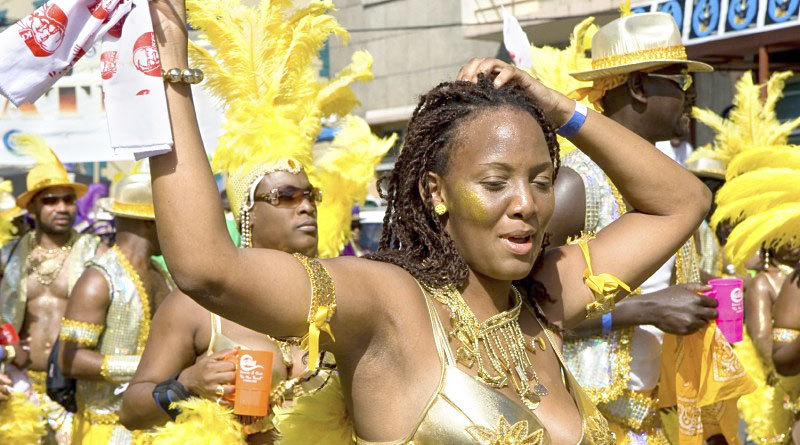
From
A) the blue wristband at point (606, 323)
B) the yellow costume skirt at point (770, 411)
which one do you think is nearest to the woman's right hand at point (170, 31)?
the blue wristband at point (606, 323)

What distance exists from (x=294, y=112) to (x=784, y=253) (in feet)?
10.3

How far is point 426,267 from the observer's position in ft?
9.16

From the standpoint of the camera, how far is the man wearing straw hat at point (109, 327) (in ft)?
20.2

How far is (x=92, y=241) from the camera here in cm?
863

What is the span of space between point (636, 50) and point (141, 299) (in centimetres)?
335

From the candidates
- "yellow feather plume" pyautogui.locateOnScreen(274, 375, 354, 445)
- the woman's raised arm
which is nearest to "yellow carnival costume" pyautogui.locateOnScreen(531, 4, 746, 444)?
"yellow feather plume" pyautogui.locateOnScreen(274, 375, 354, 445)

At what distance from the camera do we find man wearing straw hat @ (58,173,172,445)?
6.15 m

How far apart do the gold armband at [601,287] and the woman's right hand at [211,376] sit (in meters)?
1.59

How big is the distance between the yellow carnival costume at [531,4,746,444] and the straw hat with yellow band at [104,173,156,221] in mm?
3307

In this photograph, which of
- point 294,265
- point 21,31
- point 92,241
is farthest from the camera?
point 92,241

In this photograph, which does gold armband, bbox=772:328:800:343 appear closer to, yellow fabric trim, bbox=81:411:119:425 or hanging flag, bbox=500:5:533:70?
hanging flag, bbox=500:5:533:70

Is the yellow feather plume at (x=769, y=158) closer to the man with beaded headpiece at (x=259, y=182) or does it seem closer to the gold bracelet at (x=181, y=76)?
the man with beaded headpiece at (x=259, y=182)

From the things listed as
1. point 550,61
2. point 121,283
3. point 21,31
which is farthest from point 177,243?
point 121,283

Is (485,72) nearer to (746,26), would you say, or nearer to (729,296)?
(729,296)
